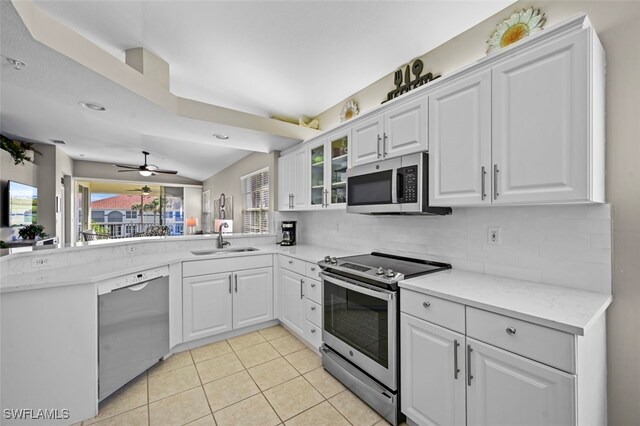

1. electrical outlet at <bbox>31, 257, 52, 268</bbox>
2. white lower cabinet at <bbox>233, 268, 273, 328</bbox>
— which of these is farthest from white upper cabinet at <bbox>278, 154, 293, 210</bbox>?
electrical outlet at <bbox>31, 257, 52, 268</bbox>

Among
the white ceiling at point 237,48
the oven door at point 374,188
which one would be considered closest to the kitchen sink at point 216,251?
the white ceiling at point 237,48

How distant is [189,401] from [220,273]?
112cm

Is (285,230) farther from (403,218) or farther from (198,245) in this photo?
(403,218)

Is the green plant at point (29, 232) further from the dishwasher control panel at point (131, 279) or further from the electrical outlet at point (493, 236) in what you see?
the electrical outlet at point (493, 236)

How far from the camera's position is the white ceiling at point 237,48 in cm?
176

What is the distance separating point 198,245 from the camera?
3299 mm

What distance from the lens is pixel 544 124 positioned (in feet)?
4.30

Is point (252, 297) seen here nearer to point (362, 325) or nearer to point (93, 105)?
point (362, 325)

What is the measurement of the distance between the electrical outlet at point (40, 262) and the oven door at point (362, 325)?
2.08 meters

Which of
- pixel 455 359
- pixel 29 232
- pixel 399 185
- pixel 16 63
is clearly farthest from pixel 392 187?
pixel 29 232

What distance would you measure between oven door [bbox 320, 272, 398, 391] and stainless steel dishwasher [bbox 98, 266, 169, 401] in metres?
1.42

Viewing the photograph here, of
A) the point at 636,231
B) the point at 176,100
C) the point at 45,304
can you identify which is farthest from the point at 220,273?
the point at 636,231

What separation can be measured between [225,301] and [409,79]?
2770 millimetres

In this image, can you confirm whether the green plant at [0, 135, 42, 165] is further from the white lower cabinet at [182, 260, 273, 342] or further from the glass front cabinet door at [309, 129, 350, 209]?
the glass front cabinet door at [309, 129, 350, 209]
